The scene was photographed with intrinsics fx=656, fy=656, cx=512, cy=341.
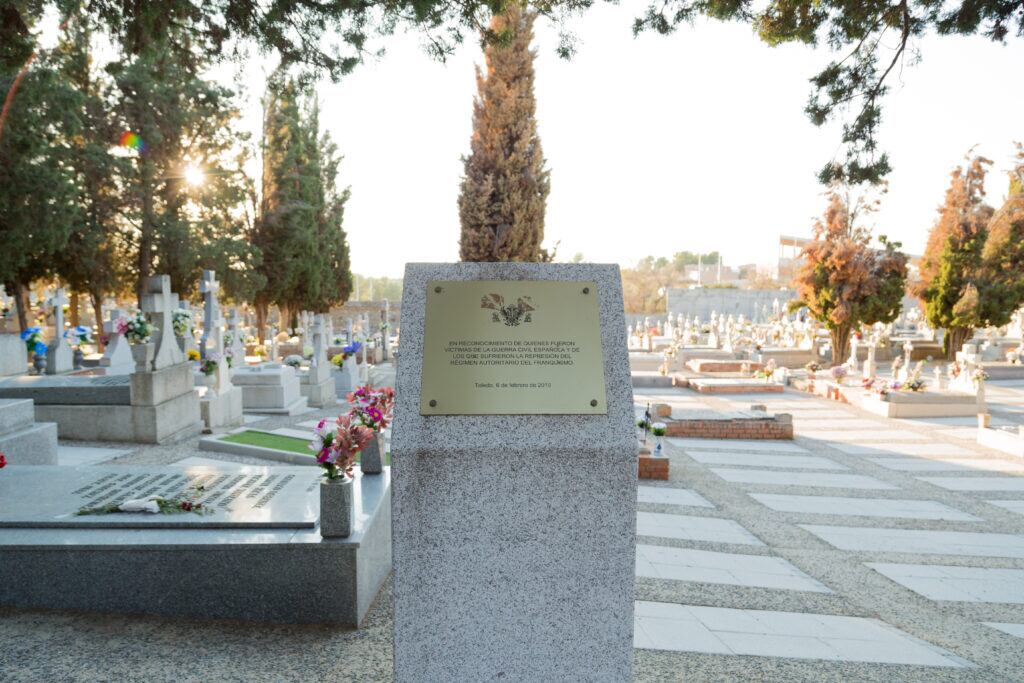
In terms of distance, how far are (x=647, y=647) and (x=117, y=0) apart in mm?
6083

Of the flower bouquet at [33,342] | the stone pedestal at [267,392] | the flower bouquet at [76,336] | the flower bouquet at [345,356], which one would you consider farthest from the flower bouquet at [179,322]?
the flower bouquet at [76,336]

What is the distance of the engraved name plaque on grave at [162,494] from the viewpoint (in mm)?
3971

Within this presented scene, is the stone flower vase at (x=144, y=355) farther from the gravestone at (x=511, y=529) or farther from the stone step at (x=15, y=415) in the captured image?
the gravestone at (x=511, y=529)

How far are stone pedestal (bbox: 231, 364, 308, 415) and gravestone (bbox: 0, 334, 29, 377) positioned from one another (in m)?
4.32

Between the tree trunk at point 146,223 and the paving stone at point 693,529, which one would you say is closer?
the paving stone at point 693,529

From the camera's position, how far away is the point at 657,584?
4820 millimetres

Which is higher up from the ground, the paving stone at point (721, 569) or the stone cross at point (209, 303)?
the stone cross at point (209, 303)

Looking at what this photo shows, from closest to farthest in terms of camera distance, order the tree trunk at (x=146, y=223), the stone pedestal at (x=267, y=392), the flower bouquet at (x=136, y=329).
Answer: the flower bouquet at (x=136, y=329)
the stone pedestal at (x=267, y=392)
the tree trunk at (x=146, y=223)

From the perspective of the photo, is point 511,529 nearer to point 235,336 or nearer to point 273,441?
point 273,441

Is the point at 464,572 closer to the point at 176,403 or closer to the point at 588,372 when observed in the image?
the point at 588,372

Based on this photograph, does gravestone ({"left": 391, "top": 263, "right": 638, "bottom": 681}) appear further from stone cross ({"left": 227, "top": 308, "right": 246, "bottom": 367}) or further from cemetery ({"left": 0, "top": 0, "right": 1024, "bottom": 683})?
stone cross ({"left": 227, "top": 308, "right": 246, "bottom": 367})

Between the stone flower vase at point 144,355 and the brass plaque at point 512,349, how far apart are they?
6.96 metres

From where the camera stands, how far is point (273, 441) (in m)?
8.70

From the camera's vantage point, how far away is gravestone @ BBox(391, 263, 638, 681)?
2.72m
